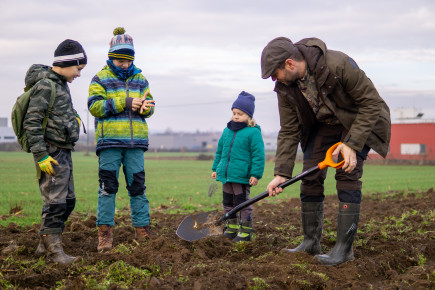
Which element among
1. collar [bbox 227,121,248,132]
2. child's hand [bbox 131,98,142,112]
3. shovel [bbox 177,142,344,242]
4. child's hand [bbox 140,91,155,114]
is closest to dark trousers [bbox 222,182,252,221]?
shovel [bbox 177,142,344,242]

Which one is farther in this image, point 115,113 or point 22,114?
point 115,113

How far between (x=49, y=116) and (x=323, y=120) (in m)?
2.68

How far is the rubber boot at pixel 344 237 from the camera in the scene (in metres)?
4.48

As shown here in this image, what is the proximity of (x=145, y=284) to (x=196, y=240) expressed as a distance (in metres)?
1.78

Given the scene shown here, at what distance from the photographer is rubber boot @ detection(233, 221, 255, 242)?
5.64 metres

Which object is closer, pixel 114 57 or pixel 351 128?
pixel 351 128

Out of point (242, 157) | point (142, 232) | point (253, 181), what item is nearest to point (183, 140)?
point (242, 157)

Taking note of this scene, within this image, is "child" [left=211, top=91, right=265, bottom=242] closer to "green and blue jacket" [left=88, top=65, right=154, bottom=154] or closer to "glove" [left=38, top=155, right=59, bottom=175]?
"green and blue jacket" [left=88, top=65, right=154, bottom=154]

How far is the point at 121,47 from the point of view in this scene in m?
5.41

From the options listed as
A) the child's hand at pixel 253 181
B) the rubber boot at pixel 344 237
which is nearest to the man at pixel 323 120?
the rubber boot at pixel 344 237

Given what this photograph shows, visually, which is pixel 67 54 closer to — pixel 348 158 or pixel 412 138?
pixel 348 158

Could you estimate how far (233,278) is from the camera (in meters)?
3.67

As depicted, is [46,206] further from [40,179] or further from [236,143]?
[236,143]

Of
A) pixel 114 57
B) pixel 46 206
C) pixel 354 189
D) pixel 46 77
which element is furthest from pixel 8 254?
pixel 354 189
